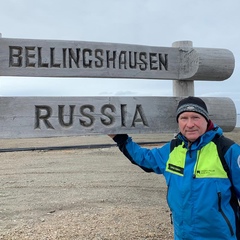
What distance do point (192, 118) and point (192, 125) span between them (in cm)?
6

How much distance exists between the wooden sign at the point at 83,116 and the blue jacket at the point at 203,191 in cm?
77

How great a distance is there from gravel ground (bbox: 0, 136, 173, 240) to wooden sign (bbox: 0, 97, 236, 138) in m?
1.70

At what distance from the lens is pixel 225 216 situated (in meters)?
1.97

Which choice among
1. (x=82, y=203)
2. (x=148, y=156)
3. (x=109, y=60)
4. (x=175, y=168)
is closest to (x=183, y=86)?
(x=109, y=60)

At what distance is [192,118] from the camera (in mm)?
2184

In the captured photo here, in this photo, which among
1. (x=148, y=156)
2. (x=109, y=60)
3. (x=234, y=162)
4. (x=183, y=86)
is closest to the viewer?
(x=234, y=162)

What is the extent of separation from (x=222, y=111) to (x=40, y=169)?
7.08 metres

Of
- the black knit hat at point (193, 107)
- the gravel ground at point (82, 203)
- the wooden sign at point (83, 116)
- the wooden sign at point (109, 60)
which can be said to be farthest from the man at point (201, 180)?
the gravel ground at point (82, 203)

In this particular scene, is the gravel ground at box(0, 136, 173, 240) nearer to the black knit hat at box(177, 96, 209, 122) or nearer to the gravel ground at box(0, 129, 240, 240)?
A: the gravel ground at box(0, 129, 240, 240)

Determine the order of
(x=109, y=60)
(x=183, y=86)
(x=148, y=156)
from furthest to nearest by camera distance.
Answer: (x=183, y=86), (x=109, y=60), (x=148, y=156)

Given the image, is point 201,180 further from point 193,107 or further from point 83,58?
point 83,58

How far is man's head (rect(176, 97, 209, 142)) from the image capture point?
214cm

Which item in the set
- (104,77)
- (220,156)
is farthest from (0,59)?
(220,156)

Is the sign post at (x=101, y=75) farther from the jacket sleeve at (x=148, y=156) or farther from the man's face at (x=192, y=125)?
the man's face at (x=192, y=125)
